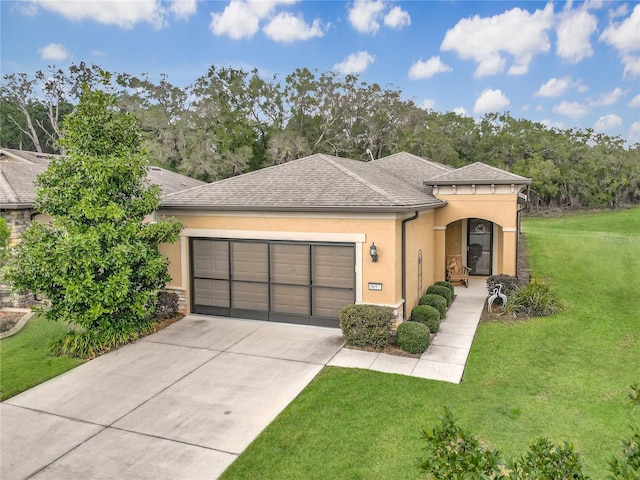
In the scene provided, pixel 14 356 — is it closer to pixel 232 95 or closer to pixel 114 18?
pixel 114 18

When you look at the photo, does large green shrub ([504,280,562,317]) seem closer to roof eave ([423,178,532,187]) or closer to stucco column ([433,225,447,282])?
stucco column ([433,225,447,282])

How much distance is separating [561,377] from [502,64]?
2494 centimetres

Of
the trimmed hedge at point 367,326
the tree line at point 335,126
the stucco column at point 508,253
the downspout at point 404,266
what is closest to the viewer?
the trimmed hedge at point 367,326

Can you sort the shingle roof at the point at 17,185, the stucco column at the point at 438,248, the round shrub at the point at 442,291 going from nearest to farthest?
1. the round shrub at the point at 442,291
2. the shingle roof at the point at 17,185
3. the stucco column at the point at 438,248

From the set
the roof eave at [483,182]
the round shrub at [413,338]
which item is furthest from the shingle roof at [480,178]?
the round shrub at [413,338]

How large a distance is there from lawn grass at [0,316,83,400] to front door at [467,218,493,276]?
13.1 meters

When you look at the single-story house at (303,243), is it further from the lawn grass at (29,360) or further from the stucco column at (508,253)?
the lawn grass at (29,360)

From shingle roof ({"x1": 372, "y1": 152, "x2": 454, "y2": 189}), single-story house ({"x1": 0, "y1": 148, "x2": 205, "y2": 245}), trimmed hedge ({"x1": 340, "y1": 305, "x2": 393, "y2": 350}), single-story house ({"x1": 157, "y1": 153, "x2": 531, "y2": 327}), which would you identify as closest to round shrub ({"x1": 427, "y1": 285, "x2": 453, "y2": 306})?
single-story house ({"x1": 157, "y1": 153, "x2": 531, "y2": 327})

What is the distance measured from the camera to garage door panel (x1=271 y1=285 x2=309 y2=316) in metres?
11.5

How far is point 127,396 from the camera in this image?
7.75 metres

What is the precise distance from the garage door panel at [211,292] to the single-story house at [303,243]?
0.03 meters

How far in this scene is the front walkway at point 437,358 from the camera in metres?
8.69

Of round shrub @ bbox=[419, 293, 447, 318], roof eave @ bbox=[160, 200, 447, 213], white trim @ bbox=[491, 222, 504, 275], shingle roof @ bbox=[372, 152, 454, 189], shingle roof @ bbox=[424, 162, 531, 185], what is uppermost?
shingle roof @ bbox=[372, 152, 454, 189]

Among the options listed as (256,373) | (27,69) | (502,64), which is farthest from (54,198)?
A: (27,69)
